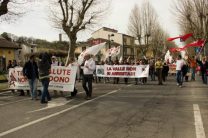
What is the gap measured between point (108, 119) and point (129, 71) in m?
15.4

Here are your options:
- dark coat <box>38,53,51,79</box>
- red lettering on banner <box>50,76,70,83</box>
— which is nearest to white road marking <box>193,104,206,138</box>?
dark coat <box>38,53,51,79</box>

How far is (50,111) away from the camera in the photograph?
468 inches

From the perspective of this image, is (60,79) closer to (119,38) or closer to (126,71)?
(126,71)

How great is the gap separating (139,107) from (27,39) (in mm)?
115028

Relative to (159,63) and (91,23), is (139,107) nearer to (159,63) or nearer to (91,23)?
(159,63)

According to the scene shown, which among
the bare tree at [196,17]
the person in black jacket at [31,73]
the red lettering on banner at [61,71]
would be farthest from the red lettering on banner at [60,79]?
the bare tree at [196,17]

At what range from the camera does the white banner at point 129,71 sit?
985 inches

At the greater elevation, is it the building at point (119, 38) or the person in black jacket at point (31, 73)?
the building at point (119, 38)

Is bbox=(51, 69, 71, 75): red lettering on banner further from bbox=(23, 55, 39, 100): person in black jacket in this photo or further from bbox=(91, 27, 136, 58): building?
bbox=(91, 27, 136, 58): building

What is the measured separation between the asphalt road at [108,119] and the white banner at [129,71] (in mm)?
10584

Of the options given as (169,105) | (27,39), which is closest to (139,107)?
(169,105)

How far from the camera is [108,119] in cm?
1017

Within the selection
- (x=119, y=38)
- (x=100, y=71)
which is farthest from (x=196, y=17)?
(x=119, y=38)

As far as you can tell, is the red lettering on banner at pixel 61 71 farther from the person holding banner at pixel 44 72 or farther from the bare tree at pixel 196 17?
the bare tree at pixel 196 17
